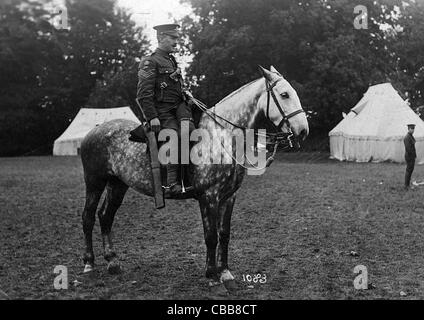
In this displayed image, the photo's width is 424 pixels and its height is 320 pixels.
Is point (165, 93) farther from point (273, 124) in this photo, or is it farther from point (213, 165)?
point (273, 124)

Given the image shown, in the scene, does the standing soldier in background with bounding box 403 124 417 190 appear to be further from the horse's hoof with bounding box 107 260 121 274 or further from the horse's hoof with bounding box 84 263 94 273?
the horse's hoof with bounding box 84 263 94 273

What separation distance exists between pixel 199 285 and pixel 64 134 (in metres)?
37.6

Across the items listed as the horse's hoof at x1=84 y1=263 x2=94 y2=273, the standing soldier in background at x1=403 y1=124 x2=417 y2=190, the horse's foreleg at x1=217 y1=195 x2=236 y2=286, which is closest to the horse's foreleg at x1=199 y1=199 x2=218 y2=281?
the horse's foreleg at x1=217 y1=195 x2=236 y2=286

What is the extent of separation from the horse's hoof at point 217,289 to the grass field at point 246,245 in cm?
10

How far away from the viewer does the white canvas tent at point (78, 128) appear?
42.0 m

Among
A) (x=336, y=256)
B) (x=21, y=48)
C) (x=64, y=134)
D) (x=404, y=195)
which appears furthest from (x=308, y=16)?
(x=21, y=48)

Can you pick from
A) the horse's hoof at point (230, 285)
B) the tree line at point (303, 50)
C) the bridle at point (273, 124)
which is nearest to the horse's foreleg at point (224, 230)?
the horse's hoof at point (230, 285)

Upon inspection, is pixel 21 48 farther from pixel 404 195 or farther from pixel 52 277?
pixel 404 195

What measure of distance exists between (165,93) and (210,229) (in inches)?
72.3

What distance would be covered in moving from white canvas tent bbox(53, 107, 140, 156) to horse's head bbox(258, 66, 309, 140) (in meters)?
35.7

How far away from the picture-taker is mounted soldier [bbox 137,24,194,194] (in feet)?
22.1

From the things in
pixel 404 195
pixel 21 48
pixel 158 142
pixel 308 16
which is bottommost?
pixel 404 195

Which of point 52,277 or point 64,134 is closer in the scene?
point 52,277

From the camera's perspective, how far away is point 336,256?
8352 millimetres
